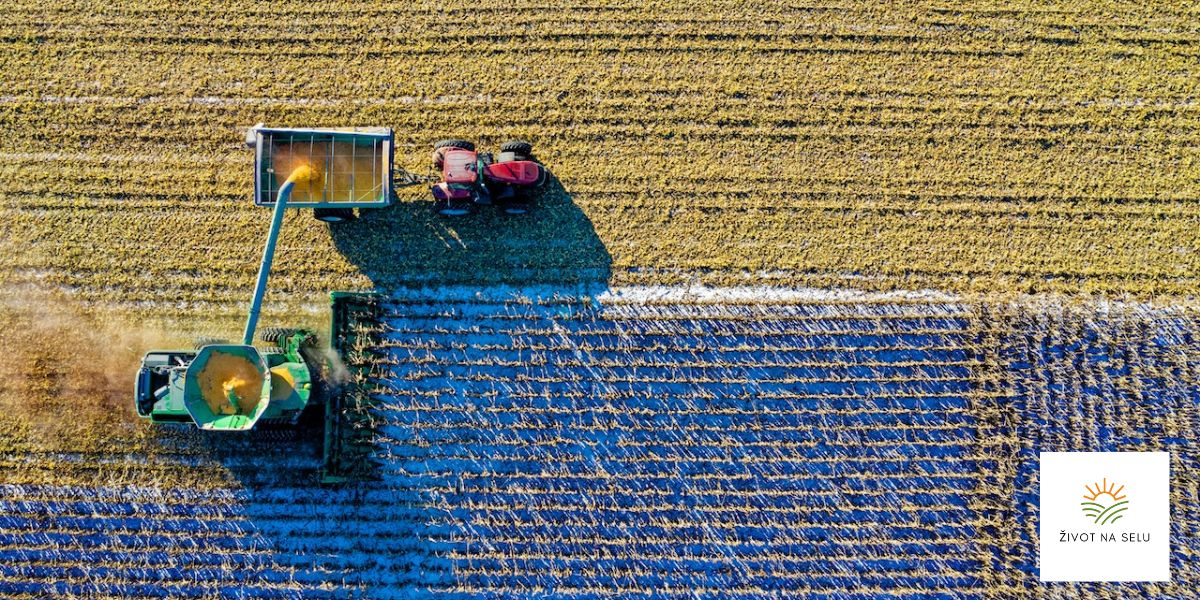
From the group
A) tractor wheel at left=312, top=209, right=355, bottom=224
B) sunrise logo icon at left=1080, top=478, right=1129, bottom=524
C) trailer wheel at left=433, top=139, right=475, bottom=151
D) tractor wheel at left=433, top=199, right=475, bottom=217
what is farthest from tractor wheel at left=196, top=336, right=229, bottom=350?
sunrise logo icon at left=1080, top=478, right=1129, bottom=524

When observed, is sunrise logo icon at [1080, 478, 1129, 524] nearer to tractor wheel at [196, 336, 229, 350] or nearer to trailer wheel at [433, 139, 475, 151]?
trailer wheel at [433, 139, 475, 151]

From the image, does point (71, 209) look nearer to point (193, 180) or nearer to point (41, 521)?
point (193, 180)

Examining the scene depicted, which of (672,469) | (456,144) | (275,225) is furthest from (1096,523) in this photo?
(275,225)

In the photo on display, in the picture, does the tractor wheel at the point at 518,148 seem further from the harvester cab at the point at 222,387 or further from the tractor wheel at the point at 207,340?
the tractor wheel at the point at 207,340

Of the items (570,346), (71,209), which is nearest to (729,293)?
(570,346)

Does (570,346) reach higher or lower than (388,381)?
higher

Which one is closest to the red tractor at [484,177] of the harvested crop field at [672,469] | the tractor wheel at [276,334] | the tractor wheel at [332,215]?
the tractor wheel at [332,215]

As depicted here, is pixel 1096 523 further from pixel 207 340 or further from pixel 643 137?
pixel 207 340
